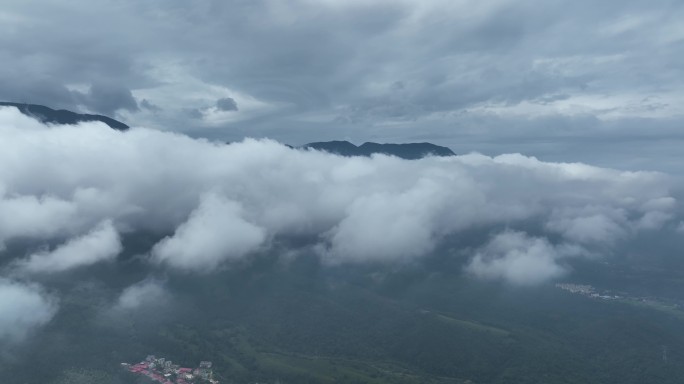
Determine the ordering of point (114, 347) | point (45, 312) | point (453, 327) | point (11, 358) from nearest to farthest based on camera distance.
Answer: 1. point (11, 358)
2. point (114, 347)
3. point (45, 312)
4. point (453, 327)

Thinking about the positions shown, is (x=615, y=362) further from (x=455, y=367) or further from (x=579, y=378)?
(x=455, y=367)

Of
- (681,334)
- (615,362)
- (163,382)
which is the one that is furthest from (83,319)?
(681,334)

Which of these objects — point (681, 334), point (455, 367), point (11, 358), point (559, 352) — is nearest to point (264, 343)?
point (455, 367)

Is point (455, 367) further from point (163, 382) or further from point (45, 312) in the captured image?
point (45, 312)

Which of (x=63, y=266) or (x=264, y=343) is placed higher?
(x=63, y=266)

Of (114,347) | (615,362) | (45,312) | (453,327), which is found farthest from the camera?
(453,327)

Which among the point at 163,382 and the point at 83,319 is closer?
the point at 163,382
